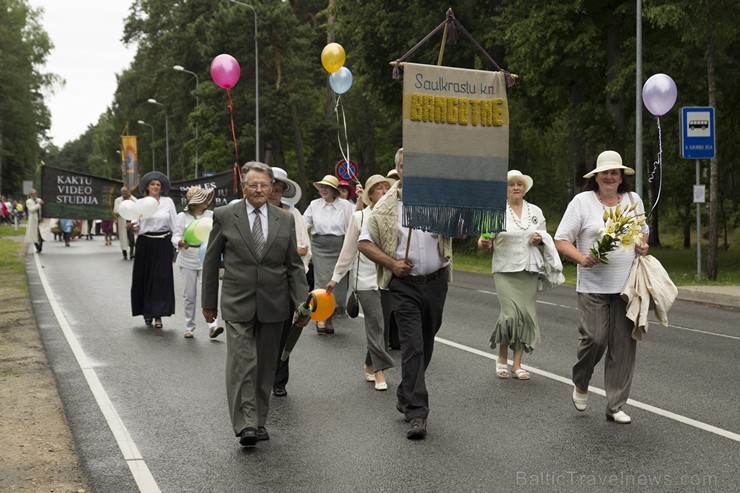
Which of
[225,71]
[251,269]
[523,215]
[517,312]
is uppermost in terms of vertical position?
[225,71]

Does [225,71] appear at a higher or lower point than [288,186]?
higher

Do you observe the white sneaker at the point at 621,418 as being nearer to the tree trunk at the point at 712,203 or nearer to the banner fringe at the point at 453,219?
the banner fringe at the point at 453,219

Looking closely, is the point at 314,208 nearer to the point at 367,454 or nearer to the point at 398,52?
the point at 367,454

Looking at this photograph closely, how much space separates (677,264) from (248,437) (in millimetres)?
24728

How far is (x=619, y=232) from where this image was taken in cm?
745

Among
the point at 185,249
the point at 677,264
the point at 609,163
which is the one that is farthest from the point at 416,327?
the point at 677,264

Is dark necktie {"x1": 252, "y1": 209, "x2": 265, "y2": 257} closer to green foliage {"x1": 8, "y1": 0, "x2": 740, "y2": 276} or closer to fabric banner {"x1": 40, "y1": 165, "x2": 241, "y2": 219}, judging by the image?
green foliage {"x1": 8, "y1": 0, "x2": 740, "y2": 276}

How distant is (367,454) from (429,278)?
4.66 ft

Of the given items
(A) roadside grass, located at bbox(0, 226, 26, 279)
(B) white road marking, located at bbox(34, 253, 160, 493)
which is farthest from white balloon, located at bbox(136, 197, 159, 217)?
(A) roadside grass, located at bbox(0, 226, 26, 279)

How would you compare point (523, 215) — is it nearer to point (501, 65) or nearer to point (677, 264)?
point (677, 264)

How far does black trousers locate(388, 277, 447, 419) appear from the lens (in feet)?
24.1

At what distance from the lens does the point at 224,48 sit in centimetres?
4897

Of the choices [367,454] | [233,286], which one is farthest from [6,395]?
[367,454]

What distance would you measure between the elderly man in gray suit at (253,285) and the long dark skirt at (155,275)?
654cm
